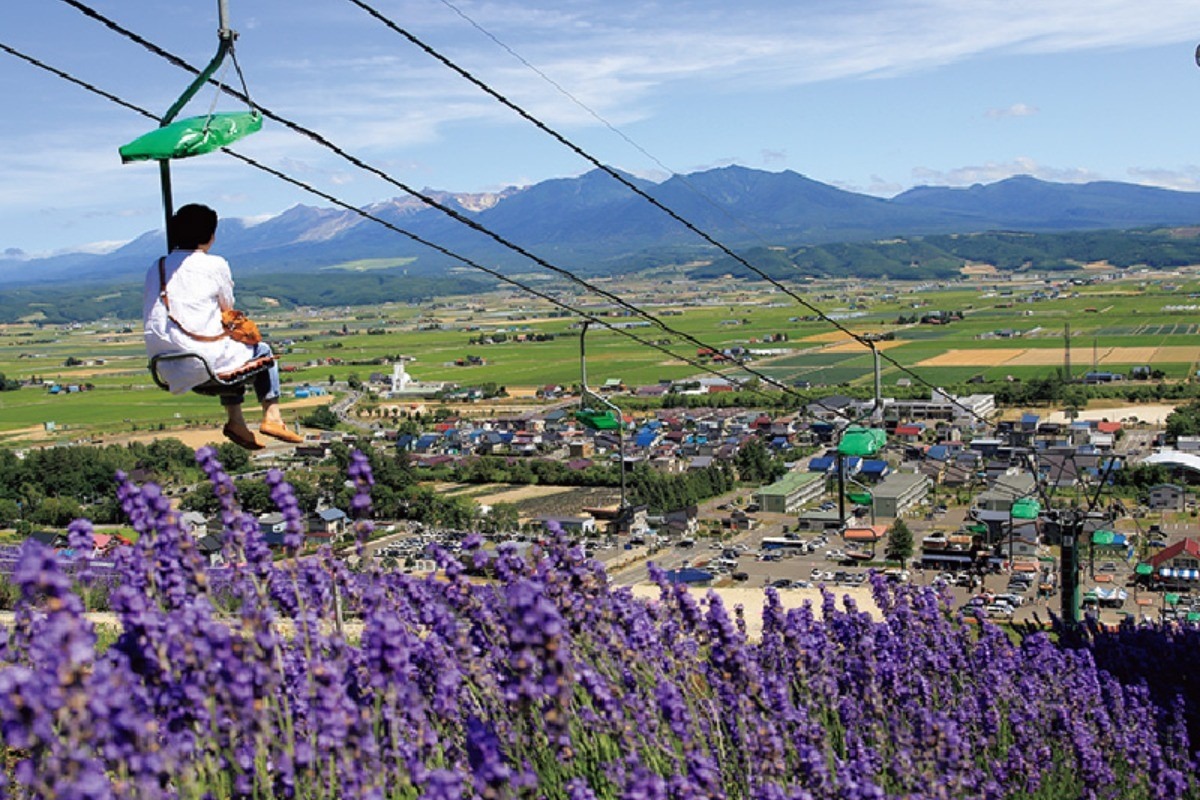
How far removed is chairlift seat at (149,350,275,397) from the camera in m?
3.52

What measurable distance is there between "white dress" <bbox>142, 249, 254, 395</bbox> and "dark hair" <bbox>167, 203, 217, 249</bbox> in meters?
0.04

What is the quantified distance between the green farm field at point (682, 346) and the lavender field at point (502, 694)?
90.8 ft

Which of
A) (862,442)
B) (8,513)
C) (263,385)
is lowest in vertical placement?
(8,513)

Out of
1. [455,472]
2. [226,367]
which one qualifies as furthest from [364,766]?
[455,472]

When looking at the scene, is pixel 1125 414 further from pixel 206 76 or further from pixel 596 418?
pixel 206 76

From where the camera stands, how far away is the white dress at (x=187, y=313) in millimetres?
3531

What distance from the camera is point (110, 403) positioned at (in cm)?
6475

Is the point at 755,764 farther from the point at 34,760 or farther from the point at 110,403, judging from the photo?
the point at 110,403

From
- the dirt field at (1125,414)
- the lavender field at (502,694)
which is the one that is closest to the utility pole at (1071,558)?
the lavender field at (502,694)

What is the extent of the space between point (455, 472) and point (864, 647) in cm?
3787

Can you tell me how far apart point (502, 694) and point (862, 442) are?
20.0ft

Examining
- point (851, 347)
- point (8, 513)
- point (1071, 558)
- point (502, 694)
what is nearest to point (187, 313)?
point (502, 694)

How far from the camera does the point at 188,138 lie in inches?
125

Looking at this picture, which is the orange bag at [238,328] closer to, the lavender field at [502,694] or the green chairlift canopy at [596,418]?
the lavender field at [502,694]
